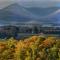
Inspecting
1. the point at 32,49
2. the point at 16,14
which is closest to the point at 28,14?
the point at 16,14

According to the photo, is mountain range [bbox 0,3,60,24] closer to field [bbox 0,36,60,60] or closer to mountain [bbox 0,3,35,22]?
mountain [bbox 0,3,35,22]

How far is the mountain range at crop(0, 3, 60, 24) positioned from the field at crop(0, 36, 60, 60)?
162mm

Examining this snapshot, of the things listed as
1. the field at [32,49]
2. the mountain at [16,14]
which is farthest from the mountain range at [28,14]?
the field at [32,49]

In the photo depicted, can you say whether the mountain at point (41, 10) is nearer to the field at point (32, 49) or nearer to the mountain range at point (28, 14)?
the mountain range at point (28, 14)

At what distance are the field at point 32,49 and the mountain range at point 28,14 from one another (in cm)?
16

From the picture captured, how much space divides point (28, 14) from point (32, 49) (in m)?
0.30

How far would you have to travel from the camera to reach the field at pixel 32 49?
1244 mm

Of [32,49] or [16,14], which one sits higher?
[16,14]

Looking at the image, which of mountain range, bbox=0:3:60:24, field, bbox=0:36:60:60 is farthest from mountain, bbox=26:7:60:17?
field, bbox=0:36:60:60

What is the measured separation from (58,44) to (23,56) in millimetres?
304

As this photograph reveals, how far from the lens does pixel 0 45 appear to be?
127cm

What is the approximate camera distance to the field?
1244 mm

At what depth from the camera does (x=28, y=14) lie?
4.25 feet

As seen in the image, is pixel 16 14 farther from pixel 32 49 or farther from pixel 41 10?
pixel 32 49
